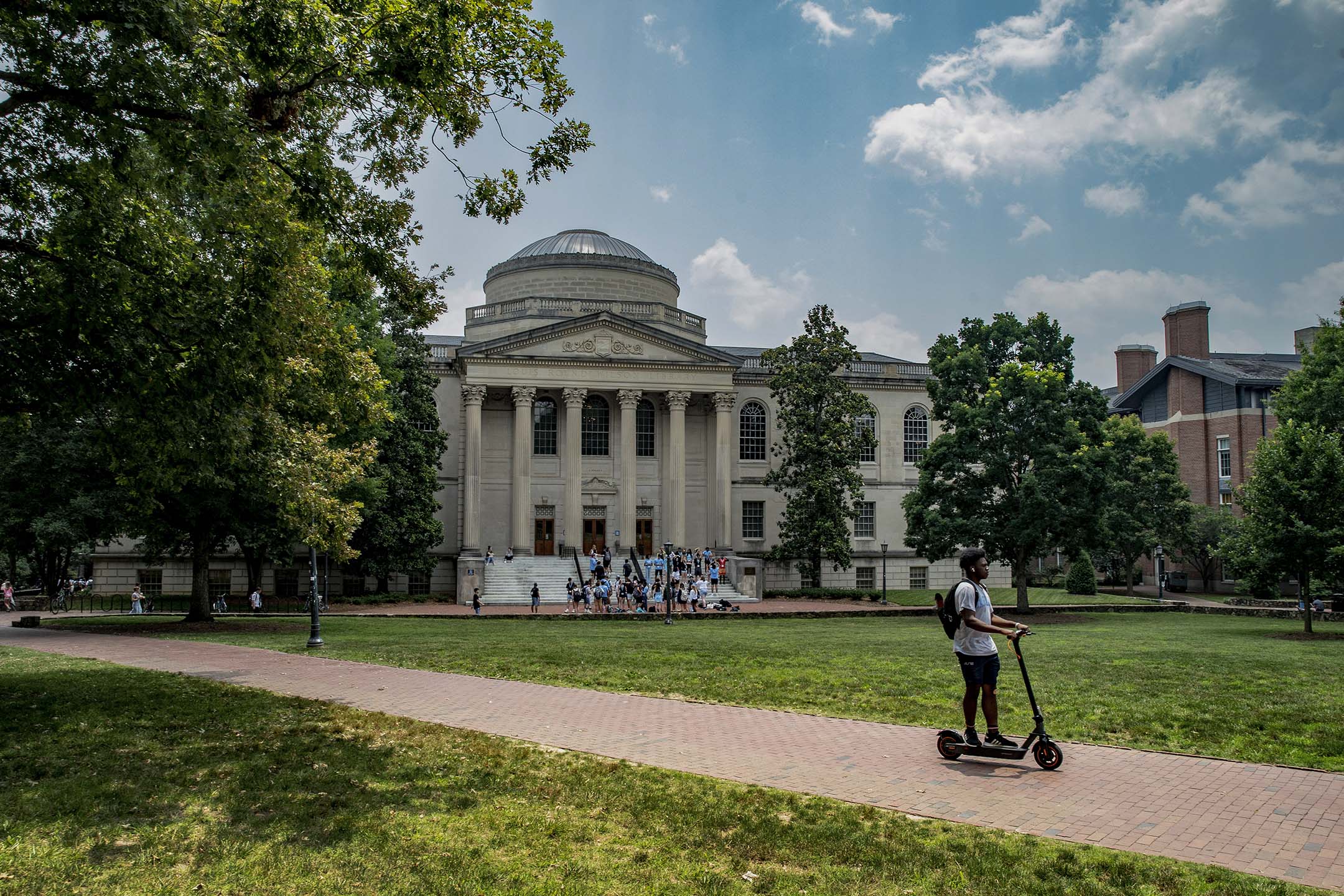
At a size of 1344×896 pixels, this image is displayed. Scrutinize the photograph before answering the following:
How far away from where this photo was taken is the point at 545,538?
53.6m

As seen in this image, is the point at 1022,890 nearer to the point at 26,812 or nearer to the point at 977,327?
the point at 26,812

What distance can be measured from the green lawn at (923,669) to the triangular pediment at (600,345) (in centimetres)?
2276

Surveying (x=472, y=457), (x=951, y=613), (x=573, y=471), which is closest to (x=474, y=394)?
(x=472, y=457)

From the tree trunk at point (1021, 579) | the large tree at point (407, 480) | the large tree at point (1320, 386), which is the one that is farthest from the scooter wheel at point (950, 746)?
the large tree at point (407, 480)

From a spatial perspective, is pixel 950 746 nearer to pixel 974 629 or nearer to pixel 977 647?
pixel 977 647

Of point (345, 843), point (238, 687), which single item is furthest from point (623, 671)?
point (345, 843)

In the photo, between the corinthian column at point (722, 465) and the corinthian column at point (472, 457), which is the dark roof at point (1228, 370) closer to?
the corinthian column at point (722, 465)

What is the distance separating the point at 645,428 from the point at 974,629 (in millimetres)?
46242

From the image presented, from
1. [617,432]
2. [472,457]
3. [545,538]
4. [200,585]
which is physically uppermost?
[617,432]

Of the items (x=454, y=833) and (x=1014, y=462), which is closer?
(x=454, y=833)

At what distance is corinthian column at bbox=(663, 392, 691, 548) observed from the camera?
51.9m

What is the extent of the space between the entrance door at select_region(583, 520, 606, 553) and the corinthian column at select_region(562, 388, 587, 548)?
1.50 meters

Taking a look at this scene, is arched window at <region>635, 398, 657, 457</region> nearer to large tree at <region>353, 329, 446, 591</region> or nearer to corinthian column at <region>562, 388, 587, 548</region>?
corinthian column at <region>562, 388, 587, 548</region>

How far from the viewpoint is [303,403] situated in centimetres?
1823
